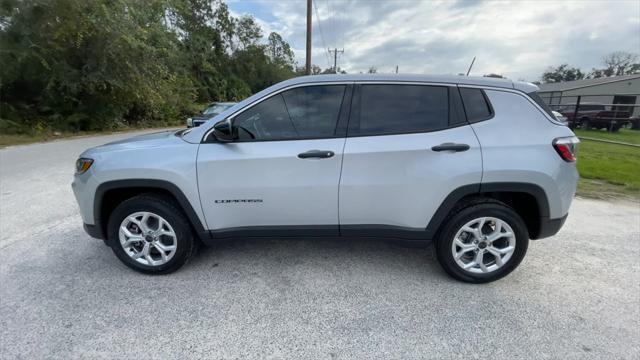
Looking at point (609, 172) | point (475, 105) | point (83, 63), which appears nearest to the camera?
point (475, 105)

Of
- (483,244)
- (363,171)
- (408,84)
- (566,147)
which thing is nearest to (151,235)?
(363,171)

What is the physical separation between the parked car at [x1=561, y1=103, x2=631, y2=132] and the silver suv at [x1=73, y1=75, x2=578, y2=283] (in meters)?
15.8

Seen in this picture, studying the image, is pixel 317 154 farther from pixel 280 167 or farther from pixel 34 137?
pixel 34 137

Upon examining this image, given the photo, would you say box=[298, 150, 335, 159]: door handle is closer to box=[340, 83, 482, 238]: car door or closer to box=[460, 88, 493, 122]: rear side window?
box=[340, 83, 482, 238]: car door

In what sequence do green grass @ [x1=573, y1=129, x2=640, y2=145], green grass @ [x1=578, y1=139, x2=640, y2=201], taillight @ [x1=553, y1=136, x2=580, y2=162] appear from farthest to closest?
green grass @ [x1=573, y1=129, x2=640, y2=145]
green grass @ [x1=578, y1=139, x2=640, y2=201]
taillight @ [x1=553, y1=136, x2=580, y2=162]

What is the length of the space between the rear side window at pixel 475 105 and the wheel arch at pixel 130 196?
8.24 feet

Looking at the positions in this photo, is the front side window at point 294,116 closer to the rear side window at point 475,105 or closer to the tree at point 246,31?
the rear side window at point 475,105

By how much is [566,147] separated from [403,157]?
1.32m

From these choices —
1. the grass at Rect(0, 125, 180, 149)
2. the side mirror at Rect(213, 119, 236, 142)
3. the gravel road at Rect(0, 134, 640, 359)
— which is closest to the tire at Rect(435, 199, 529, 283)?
the gravel road at Rect(0, 134, 640, 359)

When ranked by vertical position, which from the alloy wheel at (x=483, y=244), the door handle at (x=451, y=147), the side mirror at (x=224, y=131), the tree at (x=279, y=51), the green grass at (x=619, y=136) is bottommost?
the green grass at (x=619, y=136)

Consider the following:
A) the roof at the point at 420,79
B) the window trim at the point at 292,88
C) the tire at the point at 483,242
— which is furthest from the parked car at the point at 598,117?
the window trim at the point at 292,88

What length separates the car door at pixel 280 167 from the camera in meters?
2.62

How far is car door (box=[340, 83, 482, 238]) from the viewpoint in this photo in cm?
256

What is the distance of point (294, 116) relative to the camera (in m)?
2.71
